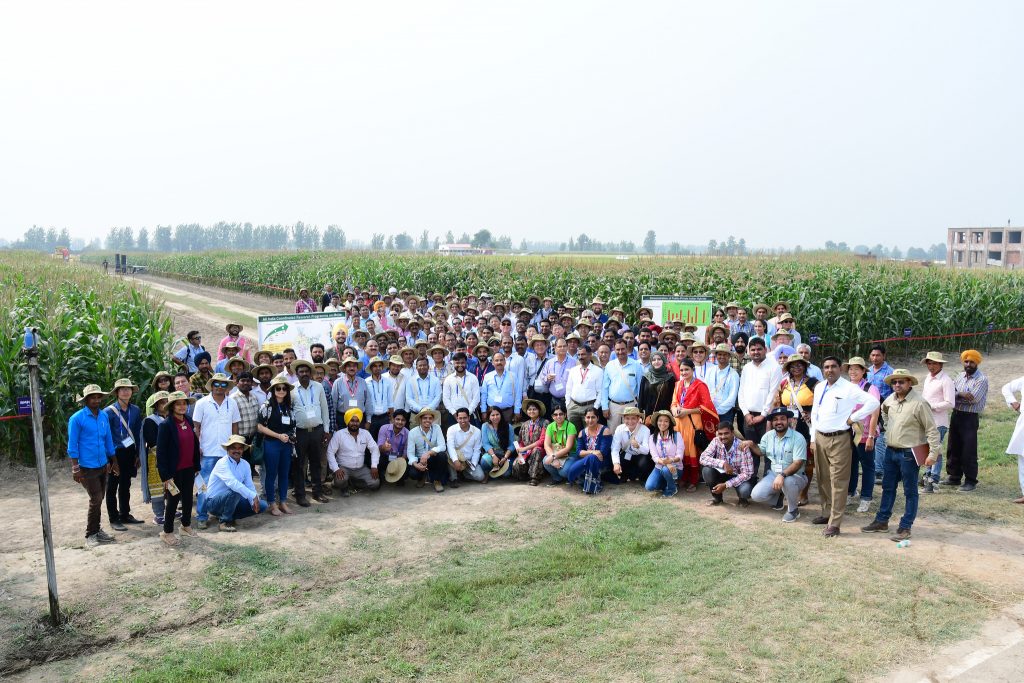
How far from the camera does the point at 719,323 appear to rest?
11922 mm

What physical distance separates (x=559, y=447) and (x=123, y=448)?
→ 5.41 metres

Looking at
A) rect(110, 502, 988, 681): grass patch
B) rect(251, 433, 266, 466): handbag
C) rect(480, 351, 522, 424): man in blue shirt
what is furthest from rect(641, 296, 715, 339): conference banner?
rect(251, 433, 266, 466): handbag

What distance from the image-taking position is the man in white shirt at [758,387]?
9.71 metres

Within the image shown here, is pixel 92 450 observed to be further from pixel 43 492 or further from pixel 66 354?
pixel 66 354

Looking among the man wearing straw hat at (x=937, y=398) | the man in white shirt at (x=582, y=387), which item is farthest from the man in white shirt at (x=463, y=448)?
the man wearing straw hat at (x=937, y=398)

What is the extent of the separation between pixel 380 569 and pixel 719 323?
6.76 metres

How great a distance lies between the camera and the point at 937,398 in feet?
32.8

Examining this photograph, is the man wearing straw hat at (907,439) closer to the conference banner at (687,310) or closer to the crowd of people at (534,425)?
the crowd of people at (534,425)

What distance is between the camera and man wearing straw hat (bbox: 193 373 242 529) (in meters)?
8.70

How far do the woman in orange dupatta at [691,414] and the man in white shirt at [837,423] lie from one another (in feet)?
5.79

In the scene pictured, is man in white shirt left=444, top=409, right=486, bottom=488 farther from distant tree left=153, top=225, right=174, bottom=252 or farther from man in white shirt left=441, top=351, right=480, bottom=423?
distant tree left=153, top=225, right=174, bottom=252

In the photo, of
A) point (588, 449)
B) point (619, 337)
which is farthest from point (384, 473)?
point (619, 337)

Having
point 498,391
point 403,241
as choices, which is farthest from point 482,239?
point 498,391

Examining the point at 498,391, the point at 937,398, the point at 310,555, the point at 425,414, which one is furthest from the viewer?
the point at 498,391
